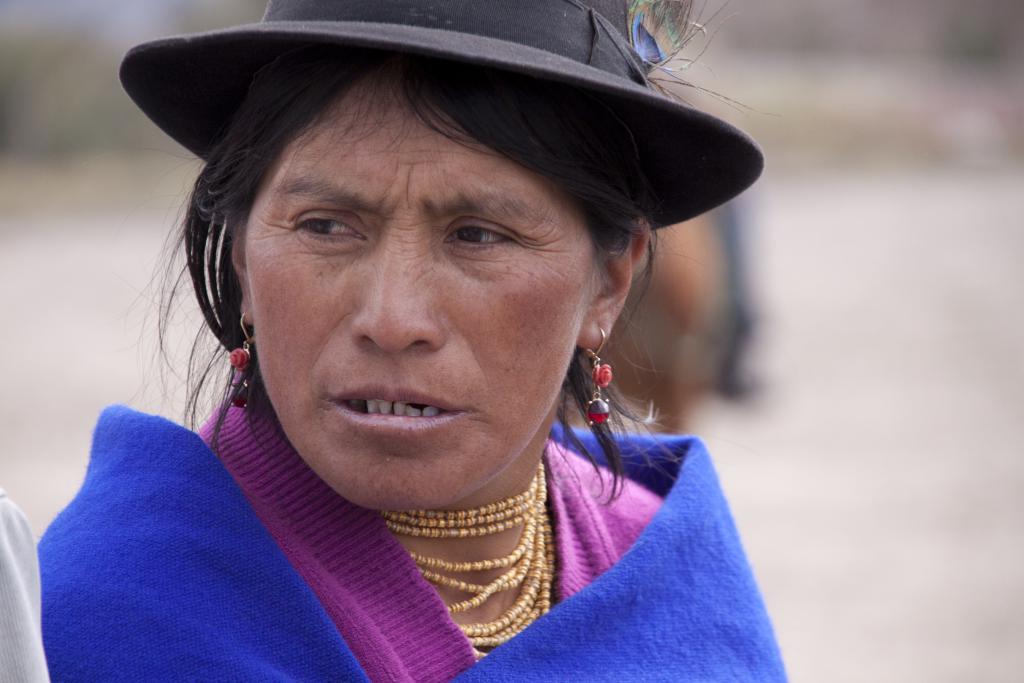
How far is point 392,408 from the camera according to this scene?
6.63 ft

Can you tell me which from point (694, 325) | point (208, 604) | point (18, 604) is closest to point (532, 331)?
point (208, 604)

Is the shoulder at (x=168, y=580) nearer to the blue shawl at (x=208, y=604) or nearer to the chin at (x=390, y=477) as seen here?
the blue shawl at (x=208, y=604)

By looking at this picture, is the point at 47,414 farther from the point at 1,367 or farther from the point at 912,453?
the point at 912,453

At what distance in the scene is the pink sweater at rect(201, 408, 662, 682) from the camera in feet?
6.70

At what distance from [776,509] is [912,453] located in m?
1.71

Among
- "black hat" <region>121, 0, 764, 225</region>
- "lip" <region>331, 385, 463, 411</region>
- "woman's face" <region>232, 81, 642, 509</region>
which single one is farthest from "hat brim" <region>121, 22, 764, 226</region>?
"lip" <region>331, 385, 463, 411</region>

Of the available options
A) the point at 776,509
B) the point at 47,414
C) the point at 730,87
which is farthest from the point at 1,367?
the point at 730,87

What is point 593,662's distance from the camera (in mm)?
2201

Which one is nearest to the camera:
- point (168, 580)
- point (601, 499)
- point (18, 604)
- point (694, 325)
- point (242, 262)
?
point (18, 604)

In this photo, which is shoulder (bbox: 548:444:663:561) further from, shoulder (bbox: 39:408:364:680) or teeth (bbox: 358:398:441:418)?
shoulder (bbox: 39:408:364:680)

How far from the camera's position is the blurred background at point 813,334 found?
21.6ft

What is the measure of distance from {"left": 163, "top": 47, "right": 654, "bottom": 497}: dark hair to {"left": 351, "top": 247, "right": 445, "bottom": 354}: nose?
196 millimetres

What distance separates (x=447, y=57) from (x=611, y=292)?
643 millimetres

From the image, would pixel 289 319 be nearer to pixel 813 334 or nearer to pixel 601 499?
pixel 601 499
